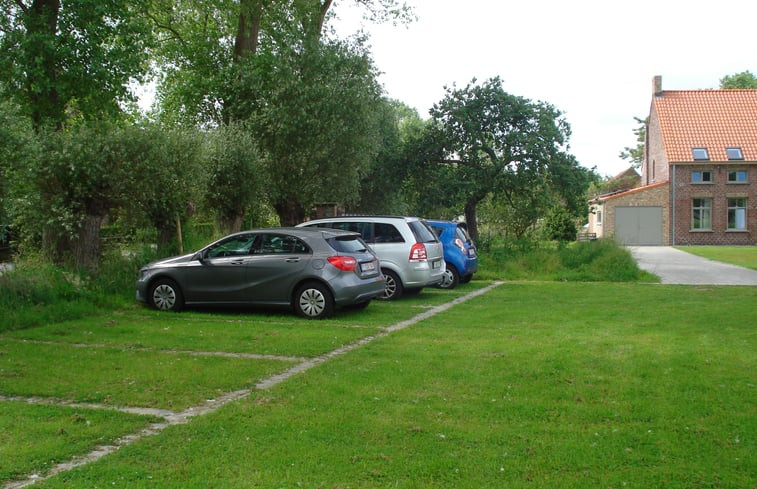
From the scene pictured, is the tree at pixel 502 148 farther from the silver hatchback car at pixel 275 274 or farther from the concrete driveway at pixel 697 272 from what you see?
the silver hatchback car at pixel 275 274

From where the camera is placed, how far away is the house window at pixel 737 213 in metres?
46.2

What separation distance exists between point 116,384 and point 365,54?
721 inches

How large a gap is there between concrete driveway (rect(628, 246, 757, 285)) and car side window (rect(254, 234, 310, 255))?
1194 centimetres

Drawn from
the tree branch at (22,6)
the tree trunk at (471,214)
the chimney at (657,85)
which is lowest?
the tree trunk at (471,214)

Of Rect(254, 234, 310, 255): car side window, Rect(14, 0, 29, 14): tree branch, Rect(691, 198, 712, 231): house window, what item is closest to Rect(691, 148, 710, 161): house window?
Rect(691, 198, 712, 231): house window

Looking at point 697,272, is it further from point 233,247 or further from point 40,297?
point 40,297

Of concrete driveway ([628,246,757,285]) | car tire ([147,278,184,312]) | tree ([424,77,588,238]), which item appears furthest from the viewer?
tree ([424,77,588,238])

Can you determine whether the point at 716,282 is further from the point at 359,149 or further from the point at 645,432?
the point at 645,432

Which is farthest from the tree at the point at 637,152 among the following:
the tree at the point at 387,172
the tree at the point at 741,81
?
the tree at the point at 387,172

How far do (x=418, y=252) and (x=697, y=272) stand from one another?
12.5 m

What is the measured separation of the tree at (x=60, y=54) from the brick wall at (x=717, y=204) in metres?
38.5

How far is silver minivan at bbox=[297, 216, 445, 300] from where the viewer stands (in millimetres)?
14758

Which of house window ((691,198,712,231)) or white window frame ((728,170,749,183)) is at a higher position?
white window frame ((728,170,749,183))

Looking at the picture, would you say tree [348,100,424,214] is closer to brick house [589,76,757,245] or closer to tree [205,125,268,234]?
tree [205,125,268,234]
